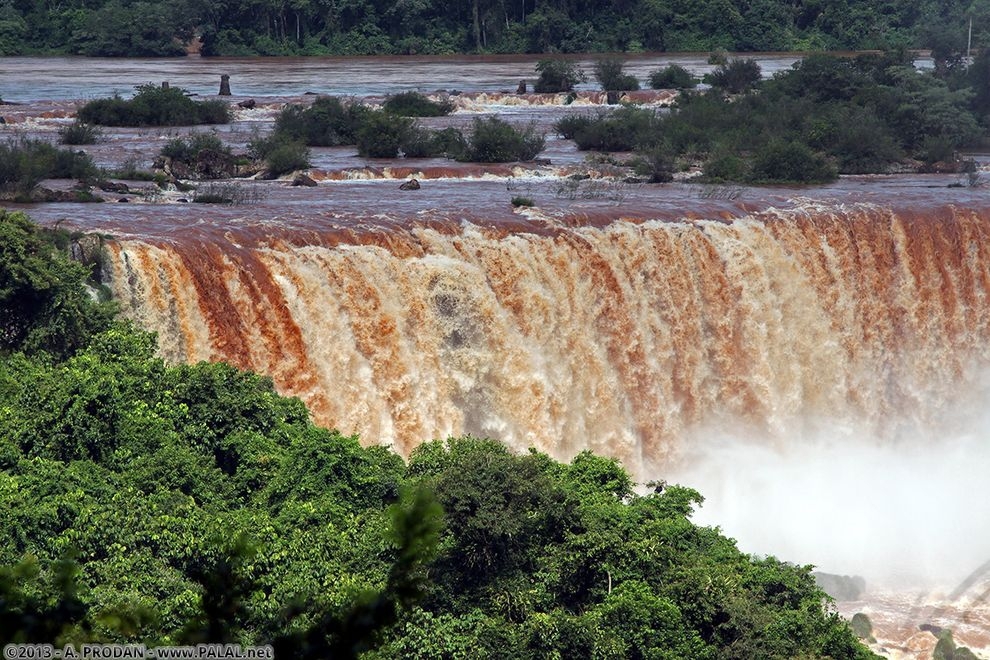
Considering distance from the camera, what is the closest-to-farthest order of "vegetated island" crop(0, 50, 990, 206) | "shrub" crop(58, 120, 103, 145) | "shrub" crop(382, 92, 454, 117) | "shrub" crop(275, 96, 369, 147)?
"vegetated island" crop(0, 50, 990, 206)
"shrub" crop(58, 120, 103, 145)
"shrub" crop(275, 96, 369, 147)
"shrub" crop(382, 92, 454, 117)

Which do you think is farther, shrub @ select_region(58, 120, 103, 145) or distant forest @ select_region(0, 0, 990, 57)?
distant forest @ select_region(0, 0, 990, 57)

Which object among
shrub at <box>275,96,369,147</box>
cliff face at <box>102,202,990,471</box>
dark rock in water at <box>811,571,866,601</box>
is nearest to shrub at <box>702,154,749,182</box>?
cliff face at <box>102,202,990,471</box>

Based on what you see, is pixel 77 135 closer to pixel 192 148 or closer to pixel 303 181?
pixel 192 148

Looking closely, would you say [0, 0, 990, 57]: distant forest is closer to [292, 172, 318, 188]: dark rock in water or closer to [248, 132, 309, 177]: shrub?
[248, 132, 309, 177]: shrub

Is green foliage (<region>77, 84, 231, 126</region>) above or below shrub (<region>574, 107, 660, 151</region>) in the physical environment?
above

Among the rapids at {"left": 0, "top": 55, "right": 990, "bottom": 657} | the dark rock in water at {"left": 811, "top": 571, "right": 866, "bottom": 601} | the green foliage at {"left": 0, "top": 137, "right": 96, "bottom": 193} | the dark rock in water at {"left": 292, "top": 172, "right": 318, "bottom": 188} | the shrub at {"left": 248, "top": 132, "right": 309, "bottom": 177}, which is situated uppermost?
the green foliage at {"left": 0, "top": 137, "right": 96, "bottom": 193}
